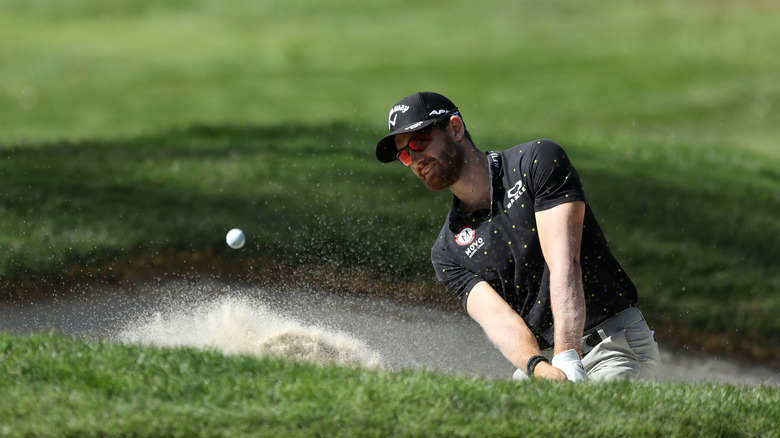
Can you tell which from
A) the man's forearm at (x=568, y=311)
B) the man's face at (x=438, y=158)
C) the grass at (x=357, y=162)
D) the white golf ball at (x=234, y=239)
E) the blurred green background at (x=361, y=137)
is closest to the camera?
the grass at (x=357, y=162)

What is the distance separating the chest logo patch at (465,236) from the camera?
5277mm

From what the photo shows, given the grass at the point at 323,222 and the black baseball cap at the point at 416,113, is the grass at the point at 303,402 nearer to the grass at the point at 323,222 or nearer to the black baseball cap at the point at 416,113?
the black baseball cap at the point at 416,113

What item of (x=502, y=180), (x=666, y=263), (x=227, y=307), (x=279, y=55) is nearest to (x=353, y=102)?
(x=279, y=55)

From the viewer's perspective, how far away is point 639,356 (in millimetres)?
5324

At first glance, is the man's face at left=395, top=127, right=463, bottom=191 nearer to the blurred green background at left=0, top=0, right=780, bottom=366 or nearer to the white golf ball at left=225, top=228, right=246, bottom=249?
the white golf ball at left=225, top=228, right=246, bottom=249

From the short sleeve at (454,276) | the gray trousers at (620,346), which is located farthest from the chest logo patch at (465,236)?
the gray trousers at (620,346)

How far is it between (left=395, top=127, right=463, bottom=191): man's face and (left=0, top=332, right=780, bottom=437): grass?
1060 millimetres

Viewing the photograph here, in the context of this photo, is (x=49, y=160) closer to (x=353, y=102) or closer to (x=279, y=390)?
(x=279, y=390)

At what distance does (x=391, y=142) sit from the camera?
5.13m

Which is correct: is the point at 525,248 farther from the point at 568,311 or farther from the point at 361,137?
the point at 361,137

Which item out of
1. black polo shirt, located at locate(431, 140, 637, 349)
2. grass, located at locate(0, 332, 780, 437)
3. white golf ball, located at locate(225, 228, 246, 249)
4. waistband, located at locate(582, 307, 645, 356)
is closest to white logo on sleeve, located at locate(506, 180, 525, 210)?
black polo shirt, located at locate(431, 140, 637, 349)

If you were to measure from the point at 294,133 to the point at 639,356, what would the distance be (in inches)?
298

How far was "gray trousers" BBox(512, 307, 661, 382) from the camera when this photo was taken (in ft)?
17.2

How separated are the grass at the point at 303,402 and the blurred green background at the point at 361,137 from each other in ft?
10.3
